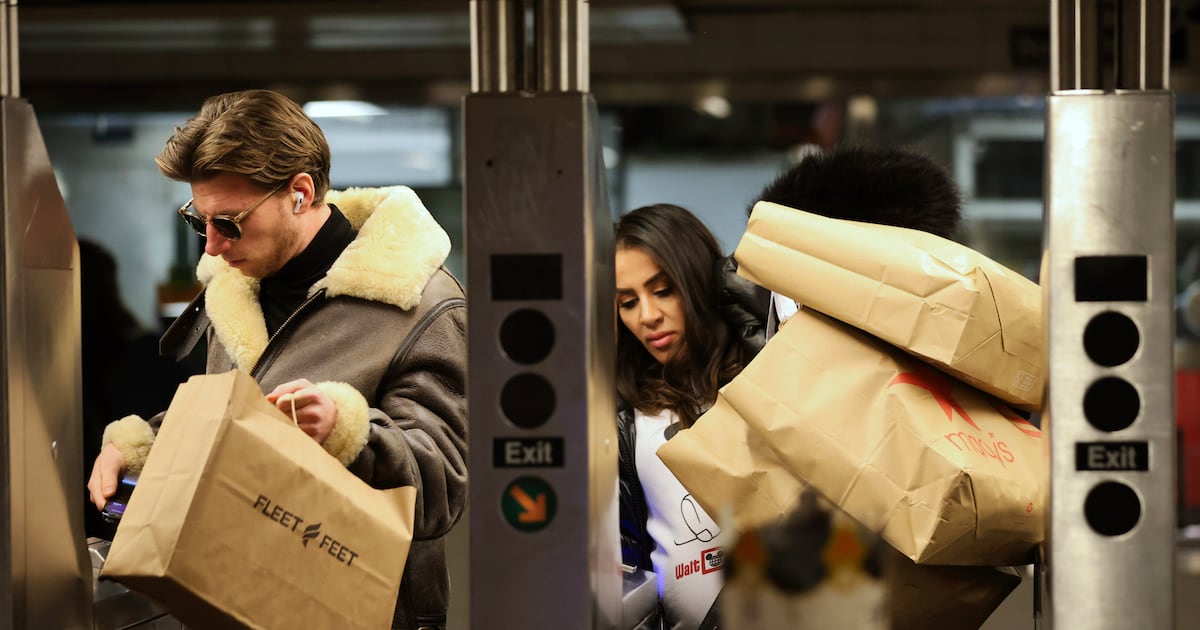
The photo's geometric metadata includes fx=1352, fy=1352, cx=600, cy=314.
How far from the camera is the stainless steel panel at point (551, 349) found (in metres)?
1.45

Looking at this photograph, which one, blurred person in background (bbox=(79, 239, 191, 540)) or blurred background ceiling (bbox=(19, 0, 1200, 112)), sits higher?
blurred background ceiling (bbox=(19, 0, 1200, 112))

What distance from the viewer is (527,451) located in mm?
1466

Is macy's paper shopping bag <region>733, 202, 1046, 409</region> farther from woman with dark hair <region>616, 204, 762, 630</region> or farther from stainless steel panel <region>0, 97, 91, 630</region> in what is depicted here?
stainless steel panel <region>0, 97, 91, 630</region>

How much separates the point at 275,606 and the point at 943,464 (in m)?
0.76

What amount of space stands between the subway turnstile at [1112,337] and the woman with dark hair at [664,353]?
92cm

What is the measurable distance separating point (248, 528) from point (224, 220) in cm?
73

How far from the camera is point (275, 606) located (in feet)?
4.91

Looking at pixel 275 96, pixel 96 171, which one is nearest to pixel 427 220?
pixel 275 96

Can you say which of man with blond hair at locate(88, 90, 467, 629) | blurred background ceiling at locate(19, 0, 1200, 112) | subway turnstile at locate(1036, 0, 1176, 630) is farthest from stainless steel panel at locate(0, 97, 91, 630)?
blurred background ceiling at locate(19, 0, 1200, 112)

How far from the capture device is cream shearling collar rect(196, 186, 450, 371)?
2.06 m

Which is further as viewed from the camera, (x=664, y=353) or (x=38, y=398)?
(x=664, y=353)

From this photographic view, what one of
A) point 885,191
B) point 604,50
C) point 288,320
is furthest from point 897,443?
point 604,50

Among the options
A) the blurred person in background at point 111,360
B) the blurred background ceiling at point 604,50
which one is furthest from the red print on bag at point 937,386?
the blurred background ceiling at point 604,50

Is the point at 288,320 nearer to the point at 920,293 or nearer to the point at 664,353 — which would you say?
the point at 664,353
